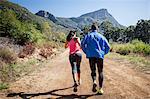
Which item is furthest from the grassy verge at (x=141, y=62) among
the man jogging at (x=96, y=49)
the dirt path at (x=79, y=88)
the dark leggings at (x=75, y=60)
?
the man jogging at (x=96, y=49)

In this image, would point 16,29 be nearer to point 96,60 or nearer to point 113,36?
point 96,60

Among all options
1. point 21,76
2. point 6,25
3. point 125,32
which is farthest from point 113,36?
point 21,76

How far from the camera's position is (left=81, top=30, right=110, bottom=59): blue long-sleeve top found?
8.62m

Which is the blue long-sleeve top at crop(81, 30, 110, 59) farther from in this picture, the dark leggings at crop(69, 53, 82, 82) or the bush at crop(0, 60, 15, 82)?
the bush at crop(0, 60, 15, 82)

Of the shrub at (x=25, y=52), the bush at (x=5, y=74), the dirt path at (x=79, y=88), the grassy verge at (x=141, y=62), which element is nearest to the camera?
the dirt path at (x=79, y=88)

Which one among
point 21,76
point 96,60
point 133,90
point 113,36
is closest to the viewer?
point 96,60

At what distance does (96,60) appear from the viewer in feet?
28.6

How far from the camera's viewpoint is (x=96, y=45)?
8.69 m

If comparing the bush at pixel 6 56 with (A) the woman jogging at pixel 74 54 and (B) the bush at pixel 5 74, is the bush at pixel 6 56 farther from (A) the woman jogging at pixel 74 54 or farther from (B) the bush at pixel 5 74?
(A) the woman jogging at pixel 74 54

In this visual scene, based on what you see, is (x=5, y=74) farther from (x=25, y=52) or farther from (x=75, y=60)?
(x=25, y=52)

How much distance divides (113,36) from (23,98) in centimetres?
12293

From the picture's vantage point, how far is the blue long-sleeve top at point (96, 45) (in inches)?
339

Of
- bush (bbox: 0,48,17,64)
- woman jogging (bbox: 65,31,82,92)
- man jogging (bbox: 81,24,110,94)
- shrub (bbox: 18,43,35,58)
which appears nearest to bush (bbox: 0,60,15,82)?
bush (bbox: 0,48,17,64)

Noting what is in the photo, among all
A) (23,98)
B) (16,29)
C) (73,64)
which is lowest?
(23,98)
